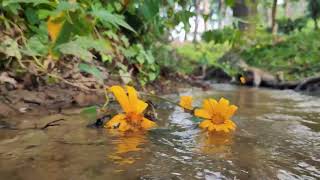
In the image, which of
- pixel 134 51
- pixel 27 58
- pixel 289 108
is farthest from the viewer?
pixel 134 51

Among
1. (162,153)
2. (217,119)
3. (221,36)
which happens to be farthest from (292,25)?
(162,153)

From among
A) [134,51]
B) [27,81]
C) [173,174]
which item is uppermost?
[134,51]

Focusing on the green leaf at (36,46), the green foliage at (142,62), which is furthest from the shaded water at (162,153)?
the green foliage at (142,62)

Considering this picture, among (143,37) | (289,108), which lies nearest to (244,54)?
(143,37)

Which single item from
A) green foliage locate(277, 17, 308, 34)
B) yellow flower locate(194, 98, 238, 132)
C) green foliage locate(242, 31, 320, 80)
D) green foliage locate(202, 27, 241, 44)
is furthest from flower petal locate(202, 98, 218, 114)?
green foliage locate(277, 17, 308, 34)

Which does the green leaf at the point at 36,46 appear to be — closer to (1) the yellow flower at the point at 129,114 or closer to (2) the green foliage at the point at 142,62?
(1) the yellow flower at the point at 129,114

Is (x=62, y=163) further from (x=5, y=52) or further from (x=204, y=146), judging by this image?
(x=5, y=52)
